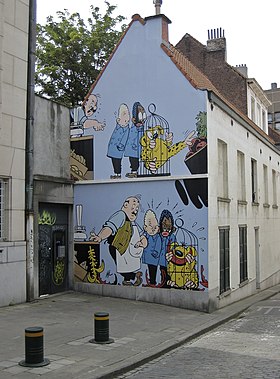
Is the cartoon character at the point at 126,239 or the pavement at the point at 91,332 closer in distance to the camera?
the pavement at the point at 91,332

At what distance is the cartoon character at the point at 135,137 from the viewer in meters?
15.1

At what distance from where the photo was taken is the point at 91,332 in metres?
10.1

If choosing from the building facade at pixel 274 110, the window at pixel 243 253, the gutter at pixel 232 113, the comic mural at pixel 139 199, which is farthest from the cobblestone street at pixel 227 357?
the building facade at pixel 274 110

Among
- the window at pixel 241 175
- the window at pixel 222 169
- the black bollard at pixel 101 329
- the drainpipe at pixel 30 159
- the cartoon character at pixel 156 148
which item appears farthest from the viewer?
the window at pixel 241 175

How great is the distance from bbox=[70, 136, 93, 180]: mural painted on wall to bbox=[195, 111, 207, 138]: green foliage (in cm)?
358

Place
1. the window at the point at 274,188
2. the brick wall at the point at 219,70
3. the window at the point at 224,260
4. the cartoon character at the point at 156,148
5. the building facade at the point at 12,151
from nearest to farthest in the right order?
the building facade at the point at 12,151, the cartoon character at the point at 156,148, the window at the point at 224,260, the brick wall at the point at 219,70, the window at the point at 274,188

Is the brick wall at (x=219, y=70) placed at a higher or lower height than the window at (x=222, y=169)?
higher

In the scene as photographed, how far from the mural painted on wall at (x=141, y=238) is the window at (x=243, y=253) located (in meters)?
4.30

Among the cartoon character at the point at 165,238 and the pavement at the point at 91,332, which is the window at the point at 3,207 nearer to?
the pavement at the point at 91,332

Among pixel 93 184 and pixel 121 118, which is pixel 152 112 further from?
pixel 93 184

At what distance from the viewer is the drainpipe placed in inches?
533

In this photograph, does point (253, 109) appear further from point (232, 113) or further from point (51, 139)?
point (51, 139)

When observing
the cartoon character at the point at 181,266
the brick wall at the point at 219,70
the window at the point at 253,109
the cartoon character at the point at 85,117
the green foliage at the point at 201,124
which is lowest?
the cartoon character at the point at 181,266

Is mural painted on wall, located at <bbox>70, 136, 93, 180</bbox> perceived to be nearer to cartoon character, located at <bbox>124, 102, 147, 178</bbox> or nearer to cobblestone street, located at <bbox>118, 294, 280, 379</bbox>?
cartoon character, located at <bbox>124, 102, 147, 178</bbox>
